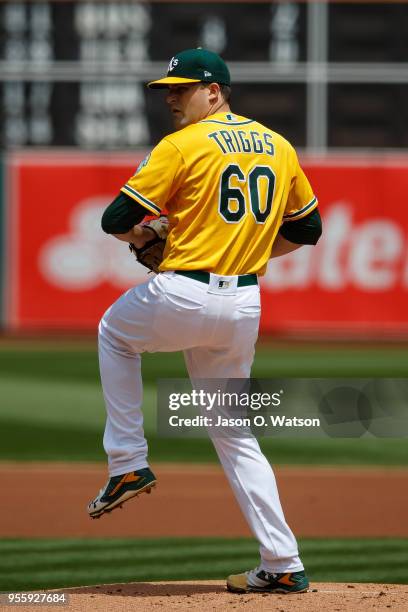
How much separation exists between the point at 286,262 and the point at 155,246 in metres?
10.1

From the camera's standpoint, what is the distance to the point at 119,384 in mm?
4102

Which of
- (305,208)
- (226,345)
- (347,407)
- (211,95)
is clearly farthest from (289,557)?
(347,407)

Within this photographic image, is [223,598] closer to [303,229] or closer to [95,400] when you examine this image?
[303,229]

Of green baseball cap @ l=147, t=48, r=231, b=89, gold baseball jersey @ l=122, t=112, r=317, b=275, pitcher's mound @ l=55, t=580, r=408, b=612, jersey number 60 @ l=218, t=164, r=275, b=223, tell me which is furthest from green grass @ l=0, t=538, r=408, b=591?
green baseball cap @ l=147, t=48, r=231, b=89

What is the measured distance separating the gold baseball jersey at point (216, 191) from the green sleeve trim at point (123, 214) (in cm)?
3

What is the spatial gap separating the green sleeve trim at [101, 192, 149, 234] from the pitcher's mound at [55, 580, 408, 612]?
1229 millimetres

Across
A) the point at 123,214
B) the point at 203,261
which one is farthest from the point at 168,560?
the point at 123,214

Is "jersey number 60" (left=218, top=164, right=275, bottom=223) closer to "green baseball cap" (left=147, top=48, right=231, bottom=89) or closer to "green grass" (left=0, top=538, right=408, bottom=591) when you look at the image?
"green baseball cap" (left=147, top=48, right=231, bottom=89)

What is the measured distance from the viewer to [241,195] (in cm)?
399

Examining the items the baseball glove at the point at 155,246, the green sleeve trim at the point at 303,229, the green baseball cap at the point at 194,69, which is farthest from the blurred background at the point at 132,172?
the green baseball cap at the point at 194,69

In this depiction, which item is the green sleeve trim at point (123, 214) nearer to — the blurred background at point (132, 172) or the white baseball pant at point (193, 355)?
the white baseball pant at point (193, 355)

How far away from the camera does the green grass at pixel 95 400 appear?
8.33 meters

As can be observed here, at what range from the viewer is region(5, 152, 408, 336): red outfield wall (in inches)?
558

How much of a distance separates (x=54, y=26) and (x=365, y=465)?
35.1ft
